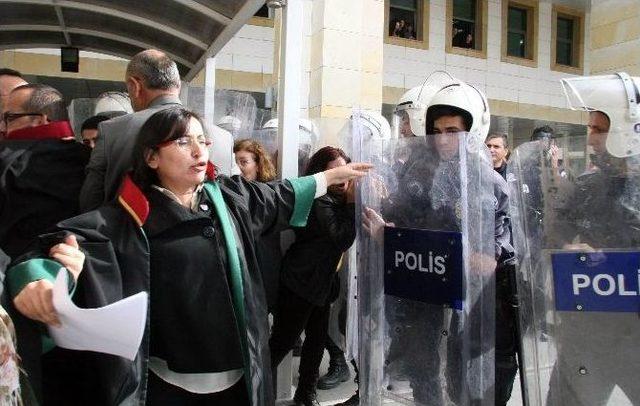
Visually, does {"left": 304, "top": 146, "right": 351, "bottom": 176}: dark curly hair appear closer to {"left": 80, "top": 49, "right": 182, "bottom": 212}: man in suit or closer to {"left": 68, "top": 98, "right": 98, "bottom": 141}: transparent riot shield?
{"left": 80, "top": 49, "right": 182, "bottom": 212}: man in suit

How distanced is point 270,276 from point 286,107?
99cm

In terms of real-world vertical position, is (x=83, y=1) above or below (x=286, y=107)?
above

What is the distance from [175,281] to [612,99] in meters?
1.77

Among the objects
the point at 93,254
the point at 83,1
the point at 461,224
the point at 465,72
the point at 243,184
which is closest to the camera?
the point at 93,254

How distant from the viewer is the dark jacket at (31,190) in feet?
7.84

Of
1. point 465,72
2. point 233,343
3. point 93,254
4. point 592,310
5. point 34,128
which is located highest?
point 465,72

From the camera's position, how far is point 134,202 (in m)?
2.04

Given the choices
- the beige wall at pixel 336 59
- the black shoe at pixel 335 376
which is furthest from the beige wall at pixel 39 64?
the black shoe at pixel 335 376

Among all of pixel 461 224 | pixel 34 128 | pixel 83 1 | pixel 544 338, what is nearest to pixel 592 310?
pixel 544 338

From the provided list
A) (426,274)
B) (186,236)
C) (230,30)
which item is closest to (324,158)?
(426,274)

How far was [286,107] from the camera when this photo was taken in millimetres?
3299

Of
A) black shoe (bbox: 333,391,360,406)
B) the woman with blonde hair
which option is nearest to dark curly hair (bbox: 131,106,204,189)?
the woman with blonde hair

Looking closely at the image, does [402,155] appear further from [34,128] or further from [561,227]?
[34,128]

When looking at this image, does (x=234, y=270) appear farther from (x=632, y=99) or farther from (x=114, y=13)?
(x=114, y=13)
